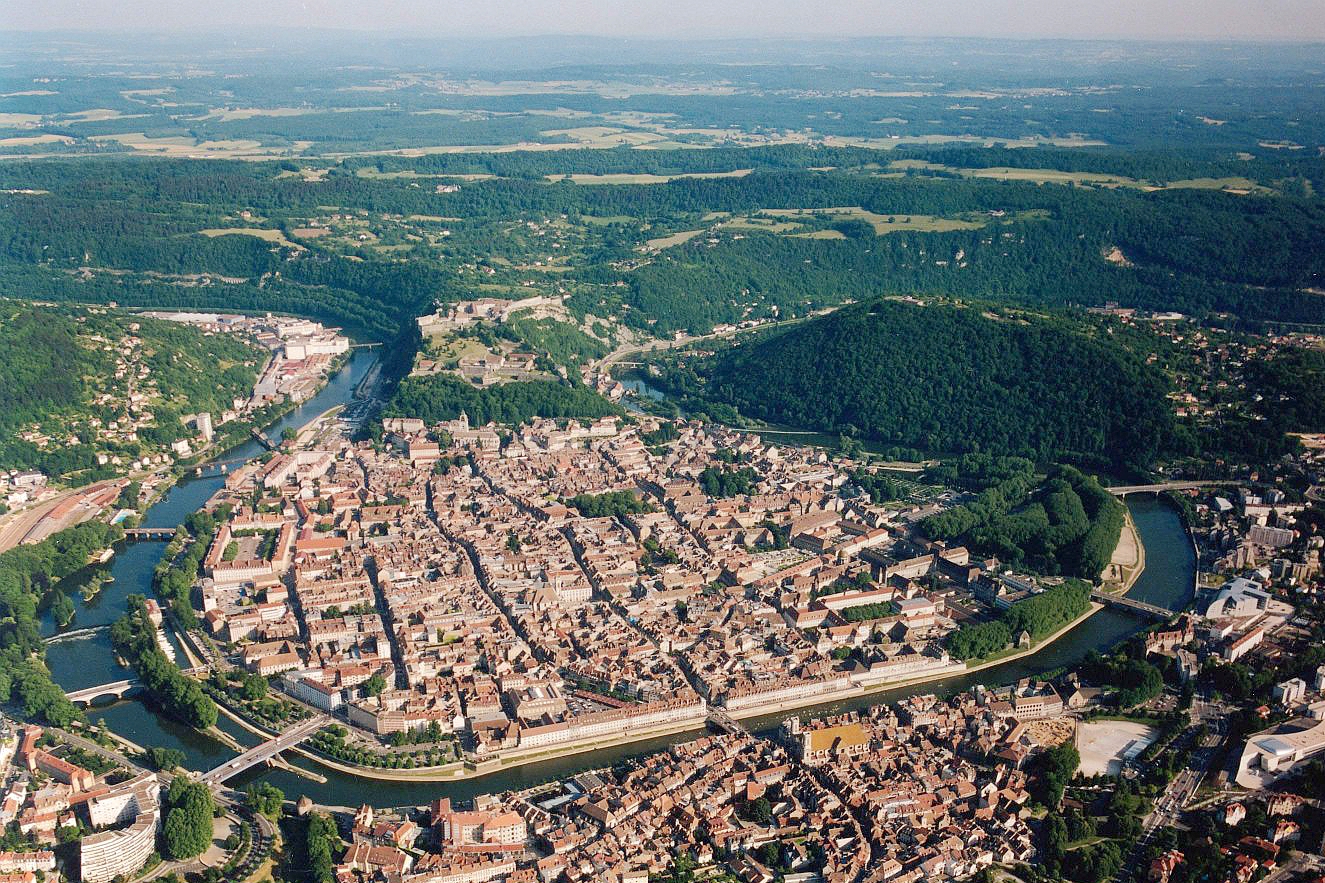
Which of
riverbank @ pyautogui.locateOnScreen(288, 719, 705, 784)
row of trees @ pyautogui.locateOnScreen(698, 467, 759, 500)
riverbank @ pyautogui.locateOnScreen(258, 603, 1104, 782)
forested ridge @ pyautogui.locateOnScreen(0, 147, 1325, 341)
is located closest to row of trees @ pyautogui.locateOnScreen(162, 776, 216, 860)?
riverbank @ pyautogui.locateOnScreen(288, 719, 705, 784)

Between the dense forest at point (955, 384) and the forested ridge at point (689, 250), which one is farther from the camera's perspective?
the forested ridge at point (689, 250)

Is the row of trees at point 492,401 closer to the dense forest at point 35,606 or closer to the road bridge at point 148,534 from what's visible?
the road bridge at point 148,534

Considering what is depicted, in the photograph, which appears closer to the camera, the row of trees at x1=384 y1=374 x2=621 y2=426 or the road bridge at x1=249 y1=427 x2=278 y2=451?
the road bridge at x1=249 y1=427 x2=278 y2=451

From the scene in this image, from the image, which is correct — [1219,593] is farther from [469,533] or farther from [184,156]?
[184,156]

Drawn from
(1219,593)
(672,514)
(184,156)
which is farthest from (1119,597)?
(184,156)

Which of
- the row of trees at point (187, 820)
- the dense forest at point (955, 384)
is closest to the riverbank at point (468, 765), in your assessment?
the row of trees at point (187, 820)

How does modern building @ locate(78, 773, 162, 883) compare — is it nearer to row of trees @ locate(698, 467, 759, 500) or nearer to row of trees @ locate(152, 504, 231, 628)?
row of trees @ locate(152, 504, 231, 628)
